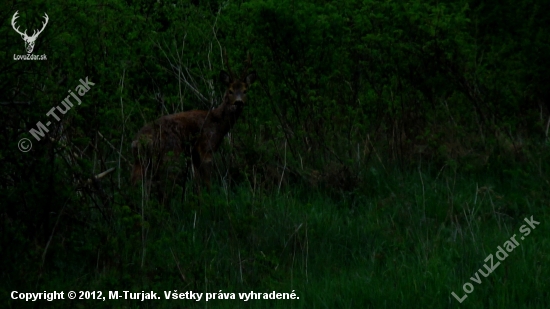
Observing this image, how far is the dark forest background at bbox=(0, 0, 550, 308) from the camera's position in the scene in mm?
8133

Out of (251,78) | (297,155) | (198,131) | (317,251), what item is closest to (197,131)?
(198,131)

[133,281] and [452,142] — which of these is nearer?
[133,281]

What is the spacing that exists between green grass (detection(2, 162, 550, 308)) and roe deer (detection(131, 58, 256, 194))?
0.75 m

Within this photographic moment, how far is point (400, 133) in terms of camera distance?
12.1 meters

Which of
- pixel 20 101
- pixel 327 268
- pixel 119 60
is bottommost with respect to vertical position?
pixel 327 268

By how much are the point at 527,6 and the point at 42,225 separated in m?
8.60

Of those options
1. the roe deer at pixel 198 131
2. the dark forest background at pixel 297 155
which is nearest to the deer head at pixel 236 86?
the roe deer at pixel 198 131

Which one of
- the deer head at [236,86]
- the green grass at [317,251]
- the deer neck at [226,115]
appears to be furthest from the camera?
the deer neck at [226,115]

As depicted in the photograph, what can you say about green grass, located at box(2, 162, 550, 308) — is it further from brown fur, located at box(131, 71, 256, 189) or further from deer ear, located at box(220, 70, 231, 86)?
deer ear, located at box(220, 70, 231, 86)

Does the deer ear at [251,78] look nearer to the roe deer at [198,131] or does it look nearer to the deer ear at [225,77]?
the roe deer at [198,131]

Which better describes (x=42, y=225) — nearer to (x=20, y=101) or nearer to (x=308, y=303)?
(x=20, y=101)

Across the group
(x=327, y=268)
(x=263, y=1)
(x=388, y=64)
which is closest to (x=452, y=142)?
(x=388, y=64)

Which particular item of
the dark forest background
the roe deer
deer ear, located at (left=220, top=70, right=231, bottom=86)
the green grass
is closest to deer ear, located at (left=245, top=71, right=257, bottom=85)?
the roe deer

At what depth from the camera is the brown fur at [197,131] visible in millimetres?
10477
